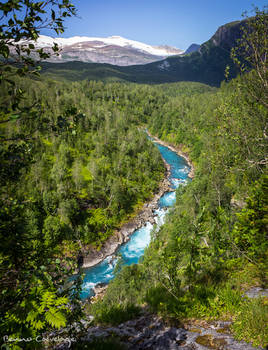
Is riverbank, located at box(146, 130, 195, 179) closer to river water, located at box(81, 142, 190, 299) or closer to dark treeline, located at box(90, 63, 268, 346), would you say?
river water, located at box(81, 142, 190, 299)

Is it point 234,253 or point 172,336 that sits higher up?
point 234,253

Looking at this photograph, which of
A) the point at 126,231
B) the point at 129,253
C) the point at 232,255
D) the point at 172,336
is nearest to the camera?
the point at 172,336

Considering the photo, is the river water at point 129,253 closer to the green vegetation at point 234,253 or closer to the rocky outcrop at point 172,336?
the rocky outcrop at point 172,336

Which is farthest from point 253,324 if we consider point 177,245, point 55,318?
point 55,318

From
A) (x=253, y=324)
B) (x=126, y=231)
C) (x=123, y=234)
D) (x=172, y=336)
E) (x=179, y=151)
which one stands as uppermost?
(x=253, y=324)

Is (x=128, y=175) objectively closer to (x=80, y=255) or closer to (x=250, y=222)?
(x=80, y=255)

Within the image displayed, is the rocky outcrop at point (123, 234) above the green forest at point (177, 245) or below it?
below

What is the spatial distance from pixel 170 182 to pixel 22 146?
7692cm

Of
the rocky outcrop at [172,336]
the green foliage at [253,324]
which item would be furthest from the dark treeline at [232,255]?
the rocky outcrop at [172,336]

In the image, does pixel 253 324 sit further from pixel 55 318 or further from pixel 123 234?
pixel 123 234

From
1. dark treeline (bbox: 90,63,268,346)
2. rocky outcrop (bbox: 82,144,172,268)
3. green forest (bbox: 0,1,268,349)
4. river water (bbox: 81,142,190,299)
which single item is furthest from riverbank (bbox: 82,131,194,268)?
dark treeline (bbox: 90,63,268,346)

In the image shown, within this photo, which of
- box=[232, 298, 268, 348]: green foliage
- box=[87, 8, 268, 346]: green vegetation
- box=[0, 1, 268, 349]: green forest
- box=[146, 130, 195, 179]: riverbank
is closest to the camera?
box=[0, 1, 268, 349]: green forest

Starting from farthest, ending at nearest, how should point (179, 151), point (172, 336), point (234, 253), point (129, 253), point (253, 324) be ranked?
point (179, 151) < point (129, 253) < point (234, 253) < point (172, 336) < point (253, 324)

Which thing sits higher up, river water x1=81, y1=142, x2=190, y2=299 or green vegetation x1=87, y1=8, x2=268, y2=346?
green vegetation x1=87, y1=8, x2=268, y2=346
